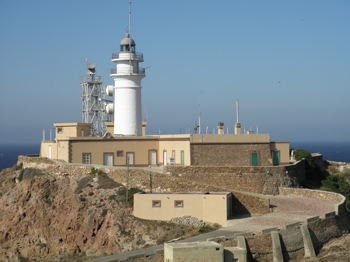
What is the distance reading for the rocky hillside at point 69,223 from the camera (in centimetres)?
2906

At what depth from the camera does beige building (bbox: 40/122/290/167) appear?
35.1 meters

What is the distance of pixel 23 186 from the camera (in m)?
35.3

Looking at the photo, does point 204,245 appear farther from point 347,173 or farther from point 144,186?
point 347,173

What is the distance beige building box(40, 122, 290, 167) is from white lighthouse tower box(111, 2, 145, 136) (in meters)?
2.37

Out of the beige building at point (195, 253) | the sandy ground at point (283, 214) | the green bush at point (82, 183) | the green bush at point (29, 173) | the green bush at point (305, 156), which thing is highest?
the green bush at point (305, 156)

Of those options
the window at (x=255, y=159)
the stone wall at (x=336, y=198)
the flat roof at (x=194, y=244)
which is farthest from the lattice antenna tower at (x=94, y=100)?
the flat roof at (x=194, y=244)

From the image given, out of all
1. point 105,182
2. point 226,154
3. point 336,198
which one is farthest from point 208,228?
point 336,198

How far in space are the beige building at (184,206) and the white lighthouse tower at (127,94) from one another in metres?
9.59

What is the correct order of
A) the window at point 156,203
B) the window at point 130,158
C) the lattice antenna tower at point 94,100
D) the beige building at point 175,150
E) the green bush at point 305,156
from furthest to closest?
the lattice antenna tower at point 94,100 < the green bush at point 305,156 < the window at point 130,158 < the beige building at point 175,150 < the window at point 156,203

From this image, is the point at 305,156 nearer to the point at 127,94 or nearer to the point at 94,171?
the point at 127,94

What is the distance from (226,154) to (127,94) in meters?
7.76

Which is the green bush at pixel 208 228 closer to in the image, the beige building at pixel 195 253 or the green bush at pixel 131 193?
the beige building at pixel 195 253

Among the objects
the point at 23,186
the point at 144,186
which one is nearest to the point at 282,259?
the point at 144,186

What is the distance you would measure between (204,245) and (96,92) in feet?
88.3
